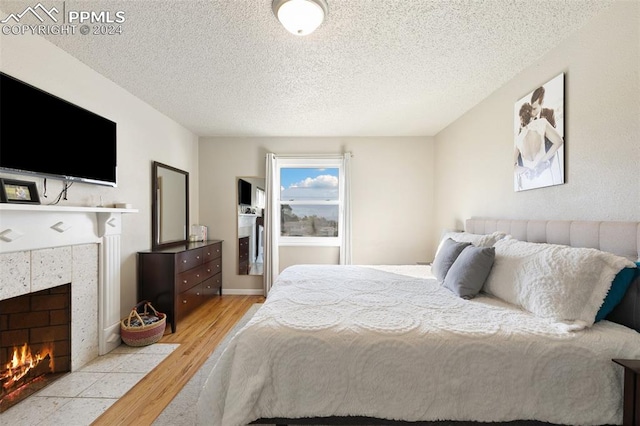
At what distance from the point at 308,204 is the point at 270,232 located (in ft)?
2.57

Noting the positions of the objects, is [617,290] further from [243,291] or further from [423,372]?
[243,291]

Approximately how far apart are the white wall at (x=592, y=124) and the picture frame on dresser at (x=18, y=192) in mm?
3594

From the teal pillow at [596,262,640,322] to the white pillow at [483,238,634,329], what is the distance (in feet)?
0.14

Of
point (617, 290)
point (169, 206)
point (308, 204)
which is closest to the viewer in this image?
point (617, 290)

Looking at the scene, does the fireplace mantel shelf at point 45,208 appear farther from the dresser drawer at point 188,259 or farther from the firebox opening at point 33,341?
the dresser drawer at point 188,259

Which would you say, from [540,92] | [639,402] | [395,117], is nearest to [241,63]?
[395,117]

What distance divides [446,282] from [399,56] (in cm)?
180

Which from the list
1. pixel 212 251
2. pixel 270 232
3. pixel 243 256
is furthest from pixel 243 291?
pixel 270 232

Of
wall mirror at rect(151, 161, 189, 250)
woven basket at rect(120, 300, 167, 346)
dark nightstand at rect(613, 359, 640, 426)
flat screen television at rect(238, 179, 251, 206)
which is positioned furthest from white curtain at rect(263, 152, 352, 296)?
dark nightstand at rect(613, 359, 640, 426)

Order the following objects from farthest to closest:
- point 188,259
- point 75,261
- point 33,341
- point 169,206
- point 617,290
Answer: point 169,206 < point 188,259 < point 75,261 < point 33,341 < point 617,290

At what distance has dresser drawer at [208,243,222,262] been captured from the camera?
12.6 ft

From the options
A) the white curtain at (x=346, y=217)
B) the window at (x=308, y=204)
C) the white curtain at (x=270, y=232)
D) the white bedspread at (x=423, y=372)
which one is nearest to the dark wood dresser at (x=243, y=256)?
the white curtain at (x=270, y=232)

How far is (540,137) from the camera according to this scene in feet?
Answer: 7.14

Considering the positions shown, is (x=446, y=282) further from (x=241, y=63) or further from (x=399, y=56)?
(x=241, y=63)
